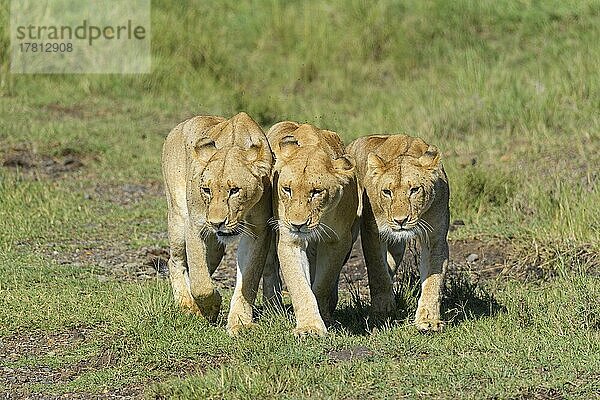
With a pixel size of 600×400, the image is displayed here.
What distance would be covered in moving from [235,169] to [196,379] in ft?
3.78

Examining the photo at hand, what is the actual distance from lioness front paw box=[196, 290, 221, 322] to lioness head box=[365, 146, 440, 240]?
3.37ft

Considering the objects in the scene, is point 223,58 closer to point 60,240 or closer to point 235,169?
point 60,240

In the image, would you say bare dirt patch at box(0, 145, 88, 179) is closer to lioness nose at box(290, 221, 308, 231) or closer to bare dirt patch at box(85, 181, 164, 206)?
bare dirt patch at box(85, 181, 164, 206)

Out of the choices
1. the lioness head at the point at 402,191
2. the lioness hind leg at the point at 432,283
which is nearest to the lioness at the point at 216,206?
the lioness head at the point at 402,191

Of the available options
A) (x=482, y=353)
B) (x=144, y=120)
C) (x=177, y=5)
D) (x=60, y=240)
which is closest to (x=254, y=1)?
(x=177, y=5)

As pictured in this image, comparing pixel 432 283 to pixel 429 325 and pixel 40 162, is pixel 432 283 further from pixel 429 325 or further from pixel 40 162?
pixel 40 162

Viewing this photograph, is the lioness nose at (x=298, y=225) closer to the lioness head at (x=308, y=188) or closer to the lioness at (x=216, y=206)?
the lioness head at (x=308, y=188)

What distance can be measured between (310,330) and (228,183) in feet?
2.84

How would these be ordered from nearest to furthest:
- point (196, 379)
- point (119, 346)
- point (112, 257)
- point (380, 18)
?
point (196, 379) < point (119, 346) < point (112, 257) < point (380, 18)

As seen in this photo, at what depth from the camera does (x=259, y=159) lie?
636cm

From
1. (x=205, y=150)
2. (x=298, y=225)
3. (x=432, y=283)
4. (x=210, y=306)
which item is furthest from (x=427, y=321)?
(x=205, y=150)

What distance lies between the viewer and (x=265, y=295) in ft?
24.2

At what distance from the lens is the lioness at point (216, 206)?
6215mm
